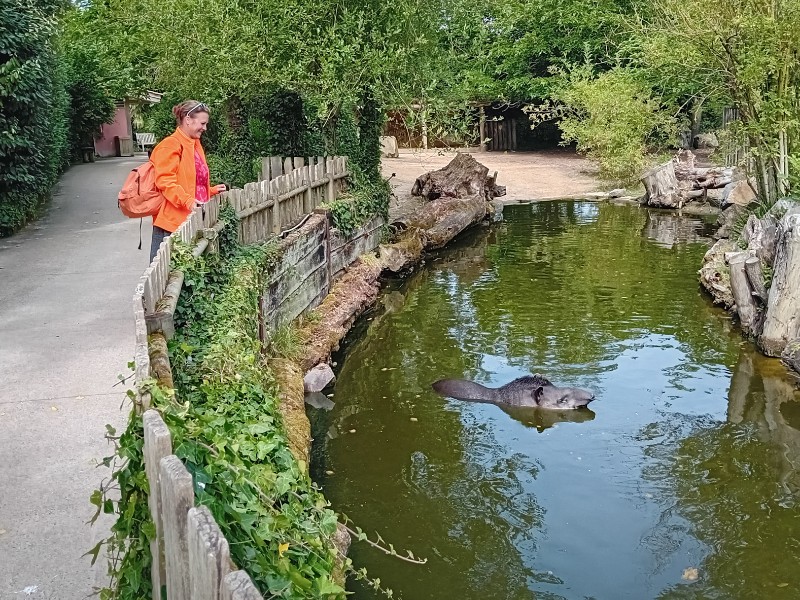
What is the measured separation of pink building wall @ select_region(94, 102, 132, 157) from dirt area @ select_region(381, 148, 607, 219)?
39.5 ft

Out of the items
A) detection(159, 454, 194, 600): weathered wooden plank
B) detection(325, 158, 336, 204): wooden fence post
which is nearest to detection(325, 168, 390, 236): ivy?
detection(325, 158, 336, 204): wooden fence post

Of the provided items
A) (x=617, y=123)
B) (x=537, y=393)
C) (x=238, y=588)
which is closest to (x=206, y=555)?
(x=238, y=588)

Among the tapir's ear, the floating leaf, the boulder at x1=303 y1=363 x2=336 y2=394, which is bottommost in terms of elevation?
the floating leaf

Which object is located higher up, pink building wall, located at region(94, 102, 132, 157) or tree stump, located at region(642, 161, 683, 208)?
pink building wall, located at region(94, 102, 132, 157)

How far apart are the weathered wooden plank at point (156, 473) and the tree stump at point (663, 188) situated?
2056 centimetres

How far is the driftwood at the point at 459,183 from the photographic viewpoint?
20.9 m

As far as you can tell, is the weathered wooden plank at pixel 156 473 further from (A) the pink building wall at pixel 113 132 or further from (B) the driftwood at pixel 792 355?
(A) the pink building wall at pixel 113 132

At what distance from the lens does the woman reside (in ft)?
22.7

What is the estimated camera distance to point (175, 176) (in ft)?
23.1

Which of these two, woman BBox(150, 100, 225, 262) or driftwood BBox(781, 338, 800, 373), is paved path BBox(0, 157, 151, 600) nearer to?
woman BBox(150, 100, 225, 262)

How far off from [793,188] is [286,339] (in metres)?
7.65

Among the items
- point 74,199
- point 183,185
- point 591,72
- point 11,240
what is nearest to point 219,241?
point 183,185

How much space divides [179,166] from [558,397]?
4.34 meters

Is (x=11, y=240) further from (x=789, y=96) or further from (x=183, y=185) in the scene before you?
(x=789, y=96)
